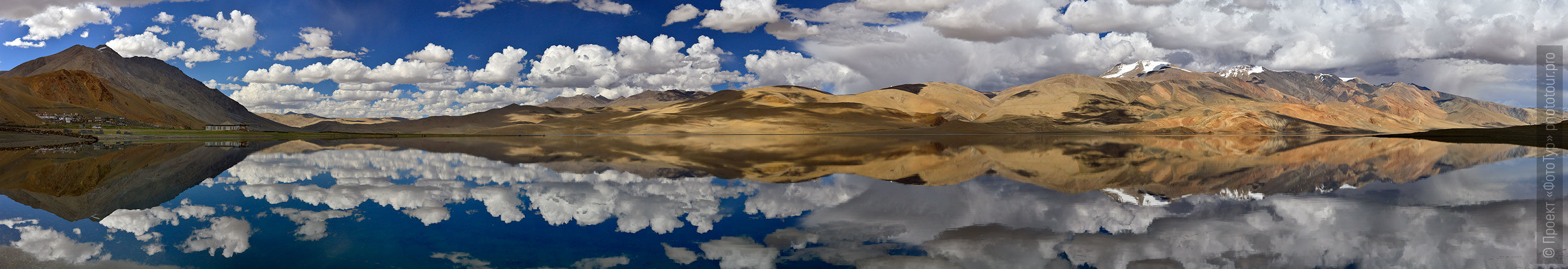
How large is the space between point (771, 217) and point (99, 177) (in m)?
26.4

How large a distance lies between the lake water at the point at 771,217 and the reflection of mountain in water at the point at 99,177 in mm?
193

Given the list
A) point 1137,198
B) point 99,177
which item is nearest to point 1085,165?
point 1137,198

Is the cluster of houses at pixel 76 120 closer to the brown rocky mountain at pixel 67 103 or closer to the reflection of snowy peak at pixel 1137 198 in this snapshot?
the brown rocky mountain at pixel 67 103

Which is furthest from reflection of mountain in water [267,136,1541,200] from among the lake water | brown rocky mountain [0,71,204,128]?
brown rocky mountain [0,71,204,128]

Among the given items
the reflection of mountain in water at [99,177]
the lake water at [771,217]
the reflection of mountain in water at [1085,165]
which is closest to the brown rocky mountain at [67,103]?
the reflection of mountain in water at [99,177]

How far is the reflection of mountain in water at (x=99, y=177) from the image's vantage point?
664 inches

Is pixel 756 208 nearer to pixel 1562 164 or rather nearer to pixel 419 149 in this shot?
pixel 1562 164

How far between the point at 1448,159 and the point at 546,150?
55720mm

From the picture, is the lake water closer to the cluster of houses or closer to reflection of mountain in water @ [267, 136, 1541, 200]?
reflection of mountain in water @ [267, 136, 1541, 200]

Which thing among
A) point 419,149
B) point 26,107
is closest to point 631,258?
point 419,149

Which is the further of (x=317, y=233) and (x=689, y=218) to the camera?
(x=689, y=218)

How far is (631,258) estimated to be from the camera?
1020 centimetres

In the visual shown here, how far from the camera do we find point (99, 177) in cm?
2544

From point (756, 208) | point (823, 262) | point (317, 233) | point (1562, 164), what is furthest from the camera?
point (1562, 164)
